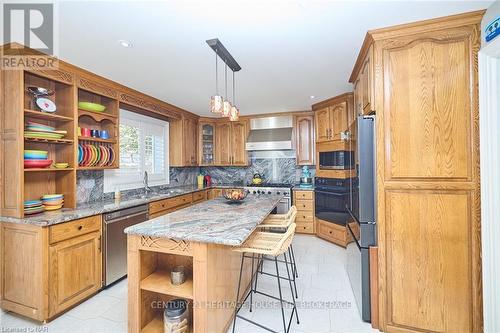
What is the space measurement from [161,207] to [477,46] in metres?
3.58

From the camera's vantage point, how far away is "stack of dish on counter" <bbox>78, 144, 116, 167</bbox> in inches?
105

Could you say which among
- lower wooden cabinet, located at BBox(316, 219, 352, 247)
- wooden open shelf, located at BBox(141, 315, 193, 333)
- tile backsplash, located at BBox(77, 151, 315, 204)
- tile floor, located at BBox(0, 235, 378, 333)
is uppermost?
tile backsplash, located at BBox(77, 151, 315, 204)

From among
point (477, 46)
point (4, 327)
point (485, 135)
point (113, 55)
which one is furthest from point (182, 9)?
point (4, 327)

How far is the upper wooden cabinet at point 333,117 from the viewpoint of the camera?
3600mm

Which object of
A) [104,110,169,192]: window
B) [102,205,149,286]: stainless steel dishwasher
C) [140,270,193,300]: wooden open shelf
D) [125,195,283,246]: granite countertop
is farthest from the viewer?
[104,110,169,192]: window

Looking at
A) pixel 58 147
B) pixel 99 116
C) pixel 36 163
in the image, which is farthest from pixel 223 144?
pixel 36 163

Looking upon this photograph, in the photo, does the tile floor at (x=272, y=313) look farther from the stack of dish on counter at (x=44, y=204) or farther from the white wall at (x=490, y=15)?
the white wall at (x=490, y=15)

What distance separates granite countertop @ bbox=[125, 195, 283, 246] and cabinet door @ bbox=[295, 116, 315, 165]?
2.27m

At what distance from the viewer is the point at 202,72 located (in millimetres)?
2562

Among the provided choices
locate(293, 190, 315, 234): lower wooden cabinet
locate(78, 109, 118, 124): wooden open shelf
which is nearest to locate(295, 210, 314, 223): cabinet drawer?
locate(293, 190, 315, 234): lower wooden cabinet

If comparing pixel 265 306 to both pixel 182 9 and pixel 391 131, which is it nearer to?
pixel 391 131

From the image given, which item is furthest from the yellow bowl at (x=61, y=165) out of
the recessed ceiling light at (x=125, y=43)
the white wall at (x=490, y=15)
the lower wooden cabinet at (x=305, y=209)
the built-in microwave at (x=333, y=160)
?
the white wall at (x=490, y=15)

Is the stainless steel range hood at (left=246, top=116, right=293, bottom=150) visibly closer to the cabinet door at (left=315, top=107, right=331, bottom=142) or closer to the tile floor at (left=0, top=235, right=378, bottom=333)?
the cabinet door at (left=315, top=107, right=331, bottom=142)

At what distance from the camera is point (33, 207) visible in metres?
2.15
